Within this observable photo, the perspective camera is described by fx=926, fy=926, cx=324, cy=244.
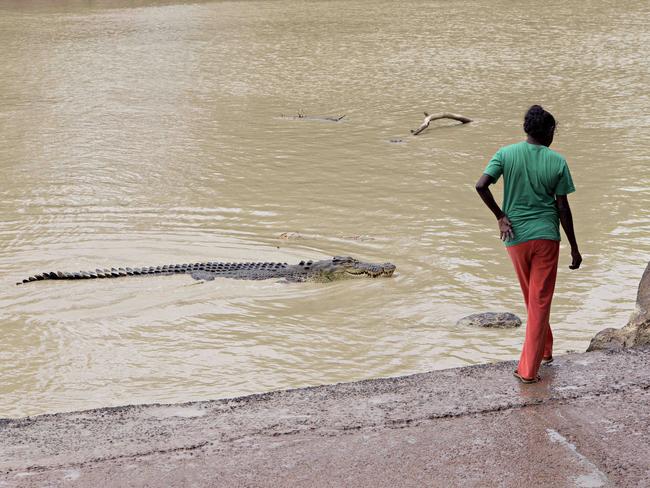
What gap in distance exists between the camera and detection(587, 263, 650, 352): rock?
5.66m

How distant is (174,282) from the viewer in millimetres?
9109

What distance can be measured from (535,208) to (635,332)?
1.27 m

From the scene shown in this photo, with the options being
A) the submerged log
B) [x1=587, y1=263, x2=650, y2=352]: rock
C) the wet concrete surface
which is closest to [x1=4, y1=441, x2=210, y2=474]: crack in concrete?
the wet concrete surface

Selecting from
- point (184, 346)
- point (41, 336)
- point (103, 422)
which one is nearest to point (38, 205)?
point (41, 336)

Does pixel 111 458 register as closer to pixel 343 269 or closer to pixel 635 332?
pixel 635 332

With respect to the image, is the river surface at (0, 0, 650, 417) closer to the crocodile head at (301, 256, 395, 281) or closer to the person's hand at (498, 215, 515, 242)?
the crocodile head at (301, 256, 395, 281)

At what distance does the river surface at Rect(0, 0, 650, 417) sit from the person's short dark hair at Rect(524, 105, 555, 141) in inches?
99.0

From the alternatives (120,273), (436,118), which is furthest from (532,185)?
(436,118)

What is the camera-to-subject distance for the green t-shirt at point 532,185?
494 cm

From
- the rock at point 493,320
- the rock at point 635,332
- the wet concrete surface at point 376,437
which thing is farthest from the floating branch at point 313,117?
the wet concrete surface at point 376,437

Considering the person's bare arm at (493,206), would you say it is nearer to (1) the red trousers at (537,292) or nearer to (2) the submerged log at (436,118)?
(1) the red trousers at (537,292)

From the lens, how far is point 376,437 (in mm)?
4461

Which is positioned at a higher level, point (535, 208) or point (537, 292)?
point (535, 208)

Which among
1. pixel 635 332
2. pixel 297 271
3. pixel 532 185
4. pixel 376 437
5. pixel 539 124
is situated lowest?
pixel 297 271
